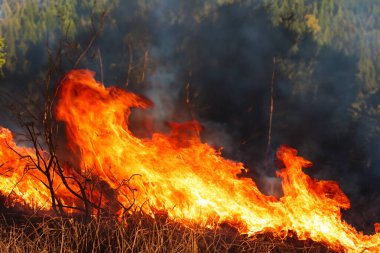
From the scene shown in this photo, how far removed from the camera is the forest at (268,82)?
42.6 feet

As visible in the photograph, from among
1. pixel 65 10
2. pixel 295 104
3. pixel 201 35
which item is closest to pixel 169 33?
pixel 201 35

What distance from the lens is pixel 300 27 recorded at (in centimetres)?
1392

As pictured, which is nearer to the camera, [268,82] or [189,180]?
[189,180]

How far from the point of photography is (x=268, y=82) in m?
13.8

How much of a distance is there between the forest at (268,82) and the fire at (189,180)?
560 centimetres

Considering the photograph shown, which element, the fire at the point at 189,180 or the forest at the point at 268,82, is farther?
the forest at the point at 268,82

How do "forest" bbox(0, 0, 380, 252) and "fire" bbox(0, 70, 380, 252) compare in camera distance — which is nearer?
"fire" bbox(0, 70, 380, 252)

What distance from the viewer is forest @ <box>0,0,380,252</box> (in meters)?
13.0

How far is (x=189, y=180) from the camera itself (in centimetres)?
679

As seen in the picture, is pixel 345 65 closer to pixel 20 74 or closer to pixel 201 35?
pixel 201 35

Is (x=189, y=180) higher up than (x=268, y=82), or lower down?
higher up

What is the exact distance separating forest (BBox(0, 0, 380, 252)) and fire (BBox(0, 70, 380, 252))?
5604mm

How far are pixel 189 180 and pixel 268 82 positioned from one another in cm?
763

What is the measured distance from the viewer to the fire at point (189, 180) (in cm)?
623
